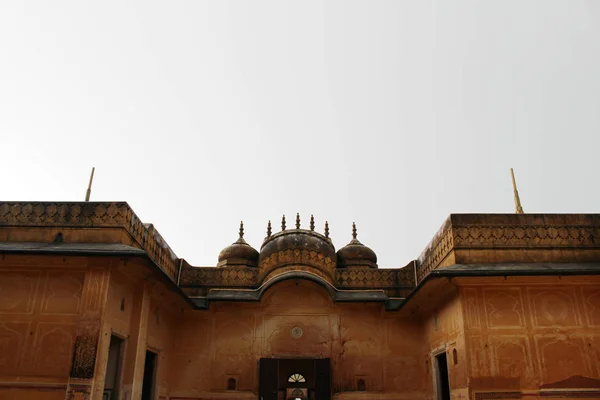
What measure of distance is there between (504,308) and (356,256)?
261 inches

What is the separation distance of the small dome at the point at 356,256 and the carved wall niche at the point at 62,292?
8790mm

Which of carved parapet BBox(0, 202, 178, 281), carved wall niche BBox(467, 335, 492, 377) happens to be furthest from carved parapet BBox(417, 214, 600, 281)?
carved parapet BBox(0, 202, 178, 281)

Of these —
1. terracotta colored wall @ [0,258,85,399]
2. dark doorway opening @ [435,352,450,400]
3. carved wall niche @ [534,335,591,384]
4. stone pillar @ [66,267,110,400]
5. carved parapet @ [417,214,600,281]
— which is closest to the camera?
stone pillar @ [66,267,110,400]

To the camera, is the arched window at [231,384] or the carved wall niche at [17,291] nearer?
the carved wall niche at [17,291]

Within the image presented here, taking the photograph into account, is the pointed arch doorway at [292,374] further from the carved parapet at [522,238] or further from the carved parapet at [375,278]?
the carved parapet at [522,238]

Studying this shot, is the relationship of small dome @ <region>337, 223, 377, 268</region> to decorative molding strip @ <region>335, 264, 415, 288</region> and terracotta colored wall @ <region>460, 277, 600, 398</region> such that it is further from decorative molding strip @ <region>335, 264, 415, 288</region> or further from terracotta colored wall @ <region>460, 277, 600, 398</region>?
terracotta colored wall @ <region>460, 277, 600, 398</region>

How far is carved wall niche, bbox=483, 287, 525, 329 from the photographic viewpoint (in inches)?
391

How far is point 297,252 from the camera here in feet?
48.3

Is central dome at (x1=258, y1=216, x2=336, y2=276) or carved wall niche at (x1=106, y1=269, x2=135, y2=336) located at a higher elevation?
central dome at (x1=258, y1=216, x2=336, y2=276)

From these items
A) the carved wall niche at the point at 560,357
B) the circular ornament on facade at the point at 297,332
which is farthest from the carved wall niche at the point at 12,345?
the carved wall niche at the point at 560,357

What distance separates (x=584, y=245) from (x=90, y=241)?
10246 millimetres

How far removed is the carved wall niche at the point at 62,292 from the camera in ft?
30.5

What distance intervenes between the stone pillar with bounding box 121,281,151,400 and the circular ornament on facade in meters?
4.24

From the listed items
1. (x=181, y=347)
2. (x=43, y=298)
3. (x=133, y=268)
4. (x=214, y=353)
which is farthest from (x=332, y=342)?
(x=43, y=298)
